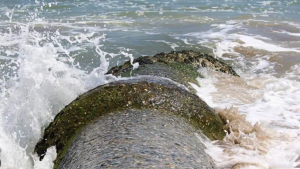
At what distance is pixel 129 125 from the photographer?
10.4 ft

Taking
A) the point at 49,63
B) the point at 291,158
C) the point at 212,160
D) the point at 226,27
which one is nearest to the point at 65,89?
the point at 49,63

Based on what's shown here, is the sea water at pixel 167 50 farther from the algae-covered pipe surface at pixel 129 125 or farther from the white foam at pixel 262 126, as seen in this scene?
the algae-covered pipe surface at pixel 129 125

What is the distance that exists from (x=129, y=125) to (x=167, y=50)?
921 cm

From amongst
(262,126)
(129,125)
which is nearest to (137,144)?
(129,125)

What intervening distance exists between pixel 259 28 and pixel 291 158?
12678 millimetres

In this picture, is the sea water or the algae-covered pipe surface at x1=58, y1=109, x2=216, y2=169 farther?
the sea water

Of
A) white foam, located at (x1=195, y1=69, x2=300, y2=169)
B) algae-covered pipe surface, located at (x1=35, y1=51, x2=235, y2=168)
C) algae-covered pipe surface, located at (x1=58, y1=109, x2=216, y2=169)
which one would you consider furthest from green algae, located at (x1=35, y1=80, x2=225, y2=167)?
white foam, located at (x1=195, y1=69, x2=300, y2=169)

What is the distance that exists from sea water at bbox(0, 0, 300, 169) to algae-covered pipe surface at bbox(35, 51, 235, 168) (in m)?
0.23

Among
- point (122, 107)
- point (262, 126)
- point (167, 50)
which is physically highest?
point (122, 107)

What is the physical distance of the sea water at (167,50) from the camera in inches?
153

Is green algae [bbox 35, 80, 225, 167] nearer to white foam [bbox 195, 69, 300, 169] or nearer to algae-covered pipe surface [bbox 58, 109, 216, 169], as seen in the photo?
algae-covered pipe surface [bbox 58, 109, 216, 169]

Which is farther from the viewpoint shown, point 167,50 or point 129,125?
point 167,50

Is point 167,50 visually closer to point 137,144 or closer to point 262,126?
point 262,126

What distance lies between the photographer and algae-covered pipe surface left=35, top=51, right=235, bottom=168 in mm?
2662
